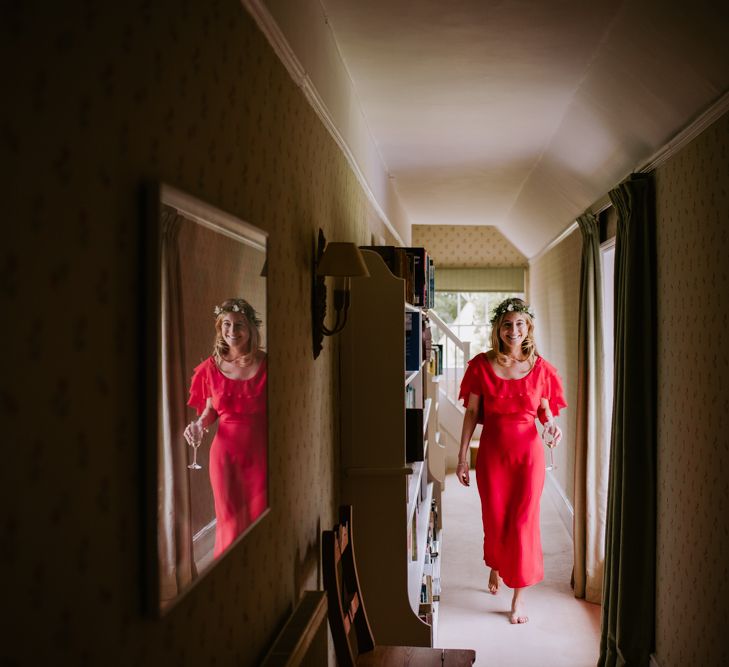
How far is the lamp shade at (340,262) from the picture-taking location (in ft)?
7.64

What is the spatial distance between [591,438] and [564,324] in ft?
6.88

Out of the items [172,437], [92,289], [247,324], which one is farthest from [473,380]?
[92,289]

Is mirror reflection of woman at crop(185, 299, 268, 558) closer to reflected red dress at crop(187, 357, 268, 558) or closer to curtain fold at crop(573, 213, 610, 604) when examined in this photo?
reflected red dress at crop(187, 357, 268, 558)

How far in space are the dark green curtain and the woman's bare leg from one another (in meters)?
0.92

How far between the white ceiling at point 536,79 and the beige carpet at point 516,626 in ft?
8.54

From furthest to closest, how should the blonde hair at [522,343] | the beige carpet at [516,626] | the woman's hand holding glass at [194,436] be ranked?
the blonde hair at [522,343], the beige carpet at [516,626], the woman's hand holding glass at [194,436]

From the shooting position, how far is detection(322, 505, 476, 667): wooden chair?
2209 millimetres

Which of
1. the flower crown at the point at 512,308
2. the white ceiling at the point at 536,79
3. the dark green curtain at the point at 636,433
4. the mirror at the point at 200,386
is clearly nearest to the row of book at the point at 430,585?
the dark green curtain at the point at 636,433

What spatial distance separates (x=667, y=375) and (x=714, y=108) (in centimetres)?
117

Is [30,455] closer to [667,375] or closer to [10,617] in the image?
[10,617]

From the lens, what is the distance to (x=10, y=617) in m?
0.72

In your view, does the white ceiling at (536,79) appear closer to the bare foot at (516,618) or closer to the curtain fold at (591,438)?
the curtain fold at (591,438)

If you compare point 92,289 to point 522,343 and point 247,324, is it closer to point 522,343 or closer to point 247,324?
point 247,324

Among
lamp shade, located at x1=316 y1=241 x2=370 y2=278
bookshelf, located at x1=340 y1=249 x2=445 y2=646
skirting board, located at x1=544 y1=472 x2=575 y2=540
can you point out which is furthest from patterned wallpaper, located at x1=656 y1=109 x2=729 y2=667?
skirting board, located at x1=544 y1=472 x2=575 y2=540
